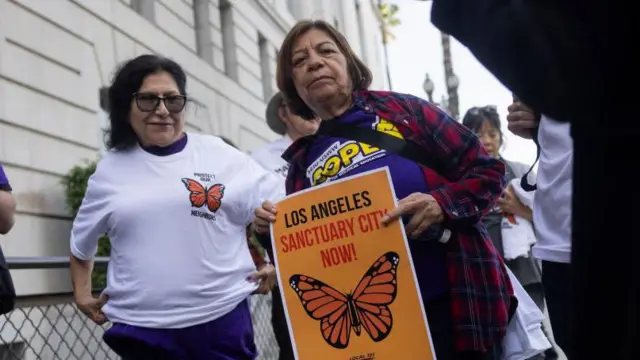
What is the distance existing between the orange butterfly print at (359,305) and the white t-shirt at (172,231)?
93cm

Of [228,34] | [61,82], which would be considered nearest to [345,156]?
[61,82]

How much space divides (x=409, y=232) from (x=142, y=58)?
1859mm

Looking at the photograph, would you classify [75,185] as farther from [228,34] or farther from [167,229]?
[228,34]

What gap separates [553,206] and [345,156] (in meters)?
0.76

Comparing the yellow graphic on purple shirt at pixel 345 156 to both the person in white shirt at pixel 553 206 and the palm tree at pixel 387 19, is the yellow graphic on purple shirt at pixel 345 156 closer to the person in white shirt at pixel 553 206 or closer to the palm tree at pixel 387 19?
the person in white shirt at pixel 553 206

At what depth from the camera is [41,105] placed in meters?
8.35

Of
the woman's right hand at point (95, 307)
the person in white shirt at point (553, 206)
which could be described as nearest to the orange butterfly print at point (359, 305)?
the person in white shirt at point (553, 206)

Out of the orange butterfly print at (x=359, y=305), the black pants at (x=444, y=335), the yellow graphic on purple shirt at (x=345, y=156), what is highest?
the yellow graphic on purple shirt at (x=345, y=156)

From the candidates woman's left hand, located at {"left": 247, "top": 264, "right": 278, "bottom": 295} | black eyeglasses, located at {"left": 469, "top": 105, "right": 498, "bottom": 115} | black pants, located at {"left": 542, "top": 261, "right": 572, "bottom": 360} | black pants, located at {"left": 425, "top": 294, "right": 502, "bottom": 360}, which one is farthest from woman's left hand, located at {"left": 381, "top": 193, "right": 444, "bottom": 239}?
black eyeglasses, located at {"left": 469, "top": 105, "right": 498, "bottom": 115}

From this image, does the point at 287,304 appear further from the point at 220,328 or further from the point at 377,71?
the point at 377,71

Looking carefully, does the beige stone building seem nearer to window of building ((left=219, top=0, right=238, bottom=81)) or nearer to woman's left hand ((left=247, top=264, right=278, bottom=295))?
window of building ((left=219, top=0, right=238, bottom=81))

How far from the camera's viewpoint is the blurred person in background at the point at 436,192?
2.36 metres

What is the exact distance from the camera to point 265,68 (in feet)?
58.4

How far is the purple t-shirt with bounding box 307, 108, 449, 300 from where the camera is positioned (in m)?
2.45
